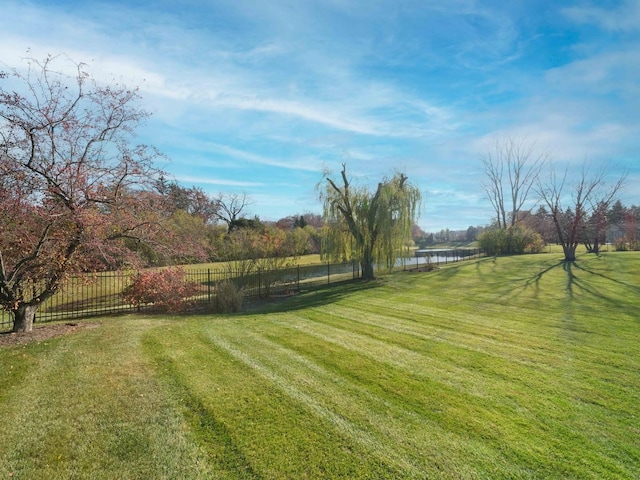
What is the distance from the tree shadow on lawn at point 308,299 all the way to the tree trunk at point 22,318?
558 cm

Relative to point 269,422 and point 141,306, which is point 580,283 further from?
point 141,306

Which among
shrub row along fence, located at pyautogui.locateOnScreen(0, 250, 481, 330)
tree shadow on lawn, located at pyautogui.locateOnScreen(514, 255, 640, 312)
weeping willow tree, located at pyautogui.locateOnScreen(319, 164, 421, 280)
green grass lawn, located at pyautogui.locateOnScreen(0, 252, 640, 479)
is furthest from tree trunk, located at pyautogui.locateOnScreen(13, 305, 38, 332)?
tree shadow on lawn, located at pyautogui.locateOnScreen(514, 255, 640, 312)

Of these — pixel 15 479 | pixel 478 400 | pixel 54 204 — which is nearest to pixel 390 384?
pixel 478 400

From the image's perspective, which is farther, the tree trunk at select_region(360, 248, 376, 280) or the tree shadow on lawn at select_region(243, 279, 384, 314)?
the tree trunk at select_region(360, 248, 376, 280)

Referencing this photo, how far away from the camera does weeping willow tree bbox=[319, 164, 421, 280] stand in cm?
1662

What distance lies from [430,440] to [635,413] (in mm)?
2633

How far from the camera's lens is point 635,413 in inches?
150

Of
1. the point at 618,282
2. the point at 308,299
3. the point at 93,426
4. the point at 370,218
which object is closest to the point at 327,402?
the point at 93,426

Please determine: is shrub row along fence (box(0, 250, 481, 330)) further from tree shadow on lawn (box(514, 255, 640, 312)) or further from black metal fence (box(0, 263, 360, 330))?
tree shadow on lawn (box(514, 255, 640, 312))

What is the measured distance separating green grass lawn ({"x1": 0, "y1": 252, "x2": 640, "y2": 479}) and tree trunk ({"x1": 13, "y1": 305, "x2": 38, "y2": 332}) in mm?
1405

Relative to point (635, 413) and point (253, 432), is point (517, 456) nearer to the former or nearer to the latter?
point (635, 413)

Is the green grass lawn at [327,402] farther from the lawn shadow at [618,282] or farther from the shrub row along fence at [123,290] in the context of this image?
the lawn shadow at [618,282]

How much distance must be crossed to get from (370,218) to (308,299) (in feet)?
19.9

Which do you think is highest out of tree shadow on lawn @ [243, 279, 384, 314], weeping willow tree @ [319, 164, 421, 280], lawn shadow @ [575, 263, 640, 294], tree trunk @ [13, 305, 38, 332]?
weeping willow tree @ [319, 164, 421, 280]
